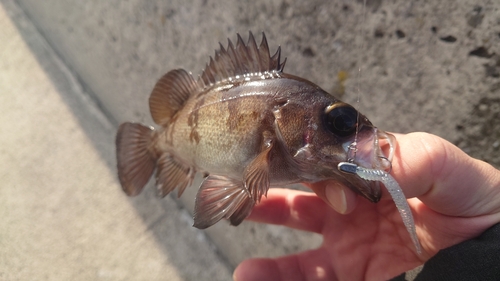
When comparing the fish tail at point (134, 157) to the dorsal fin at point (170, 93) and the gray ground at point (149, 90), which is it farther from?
A: the gray ground at point (149, 90)

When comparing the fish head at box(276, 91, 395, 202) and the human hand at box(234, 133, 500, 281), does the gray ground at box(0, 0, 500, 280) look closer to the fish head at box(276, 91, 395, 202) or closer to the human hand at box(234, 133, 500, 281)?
the human hand at box(234, 133, 500, 281)

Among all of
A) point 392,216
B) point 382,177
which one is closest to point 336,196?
point 382,177

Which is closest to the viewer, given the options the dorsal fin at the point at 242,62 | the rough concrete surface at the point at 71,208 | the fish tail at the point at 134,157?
the dorsal fin at the point at 242,62

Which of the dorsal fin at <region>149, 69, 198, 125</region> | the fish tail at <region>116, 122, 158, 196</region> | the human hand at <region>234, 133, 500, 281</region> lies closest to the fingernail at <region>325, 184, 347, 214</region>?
the human hand at <region>234, 133, 500, 281</region>

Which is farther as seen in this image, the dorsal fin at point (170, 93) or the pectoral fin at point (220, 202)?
the dorsal fin at point (170, 93)

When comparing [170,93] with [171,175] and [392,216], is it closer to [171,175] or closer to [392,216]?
[171,175]

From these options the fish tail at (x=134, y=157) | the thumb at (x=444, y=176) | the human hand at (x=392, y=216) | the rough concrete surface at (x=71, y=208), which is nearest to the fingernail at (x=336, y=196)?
the human hand at (x=392, y=216)
